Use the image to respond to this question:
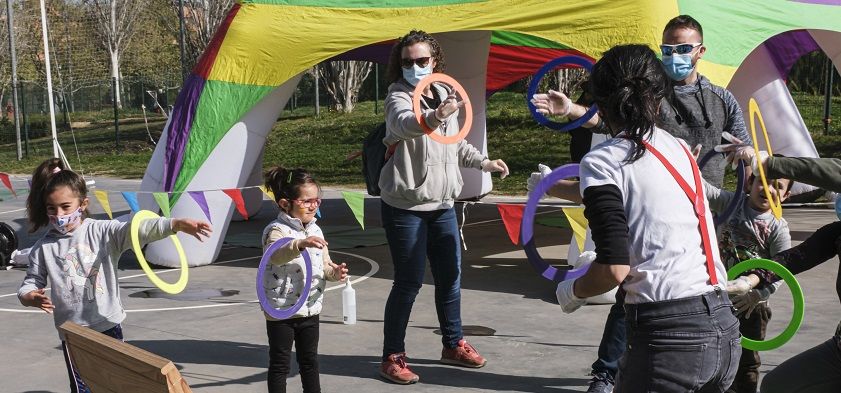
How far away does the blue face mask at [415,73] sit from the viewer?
5.96 metres

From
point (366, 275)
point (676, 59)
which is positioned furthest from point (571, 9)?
point (676, 59)

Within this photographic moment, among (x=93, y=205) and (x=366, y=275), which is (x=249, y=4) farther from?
(x=93, y=205)

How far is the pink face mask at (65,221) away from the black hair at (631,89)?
2619 mm

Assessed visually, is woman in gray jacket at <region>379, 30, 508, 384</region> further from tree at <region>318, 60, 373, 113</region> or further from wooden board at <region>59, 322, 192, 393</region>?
tree at <region>318, 60, 373, 113</region>

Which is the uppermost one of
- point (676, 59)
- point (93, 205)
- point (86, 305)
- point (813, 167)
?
point (676, 59)

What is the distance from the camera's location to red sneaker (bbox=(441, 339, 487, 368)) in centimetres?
643

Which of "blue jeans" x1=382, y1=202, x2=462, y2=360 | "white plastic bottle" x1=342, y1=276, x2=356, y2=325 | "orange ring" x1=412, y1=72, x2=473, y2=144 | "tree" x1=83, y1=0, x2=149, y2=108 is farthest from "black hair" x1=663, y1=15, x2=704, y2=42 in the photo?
"tree" x1=83, y1=0, x2=149, y2=108

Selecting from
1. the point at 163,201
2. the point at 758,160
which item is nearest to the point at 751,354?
the point at 758,160

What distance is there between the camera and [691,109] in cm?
523

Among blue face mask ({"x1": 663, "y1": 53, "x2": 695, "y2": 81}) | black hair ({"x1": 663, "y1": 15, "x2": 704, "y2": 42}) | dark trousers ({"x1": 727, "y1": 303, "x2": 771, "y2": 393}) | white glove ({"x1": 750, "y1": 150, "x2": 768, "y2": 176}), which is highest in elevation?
black hair ({"x1": 663, "y1": 15, "x2": 704, "y2": 42})

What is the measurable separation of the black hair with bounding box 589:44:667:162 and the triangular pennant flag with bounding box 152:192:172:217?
6.77 m

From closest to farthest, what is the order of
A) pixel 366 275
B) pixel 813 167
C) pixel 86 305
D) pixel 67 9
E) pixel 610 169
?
pixel 610 169 < pixel 813 167 < pixel 86 305 < pixel 366 275 < pixel 67 9

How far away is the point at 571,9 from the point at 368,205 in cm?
694

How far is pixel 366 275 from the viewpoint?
9.77 metres
